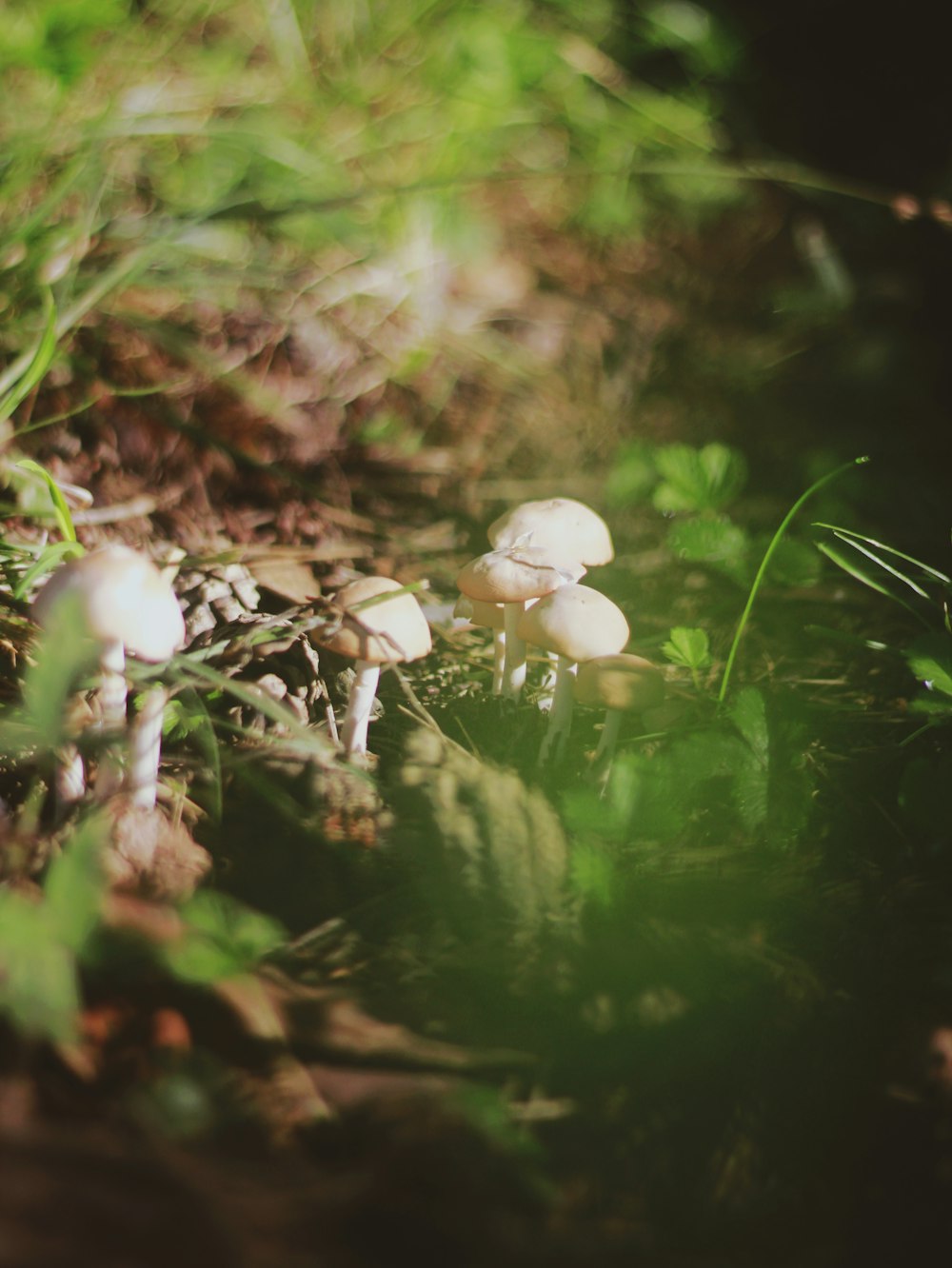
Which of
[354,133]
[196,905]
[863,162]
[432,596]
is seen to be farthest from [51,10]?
[863,162]

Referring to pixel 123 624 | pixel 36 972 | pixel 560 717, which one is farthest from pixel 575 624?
pixel 36 972

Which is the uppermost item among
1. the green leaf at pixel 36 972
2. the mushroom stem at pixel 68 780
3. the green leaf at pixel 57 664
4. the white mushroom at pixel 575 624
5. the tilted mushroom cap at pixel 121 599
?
the green leaf at pixel 57 664

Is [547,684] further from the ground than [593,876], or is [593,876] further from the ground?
[593,876]

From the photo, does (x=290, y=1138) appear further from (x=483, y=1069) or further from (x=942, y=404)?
(x=942, y=404)

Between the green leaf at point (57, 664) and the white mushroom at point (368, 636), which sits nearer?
the green leaf at point (57, 664)

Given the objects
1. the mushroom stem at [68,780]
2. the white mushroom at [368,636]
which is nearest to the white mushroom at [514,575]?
the white mushroom at [368,636]

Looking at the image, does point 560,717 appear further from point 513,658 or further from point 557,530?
point 557,530

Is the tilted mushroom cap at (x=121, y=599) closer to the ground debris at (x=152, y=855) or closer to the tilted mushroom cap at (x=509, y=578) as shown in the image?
the ground debris at (x=152, y=855)
